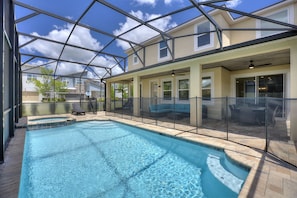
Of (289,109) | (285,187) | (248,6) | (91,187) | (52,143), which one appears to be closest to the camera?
(285,187)

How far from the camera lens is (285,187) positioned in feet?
7.94

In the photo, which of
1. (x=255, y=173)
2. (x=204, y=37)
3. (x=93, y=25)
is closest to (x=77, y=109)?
(x=93, y=25)

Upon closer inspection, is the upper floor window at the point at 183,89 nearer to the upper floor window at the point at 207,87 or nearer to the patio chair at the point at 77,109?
the upper floor window at the point at 207,87

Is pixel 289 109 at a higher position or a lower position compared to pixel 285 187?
higher

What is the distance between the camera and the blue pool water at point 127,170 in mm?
2938

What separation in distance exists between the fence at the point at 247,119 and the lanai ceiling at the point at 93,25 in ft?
7.02

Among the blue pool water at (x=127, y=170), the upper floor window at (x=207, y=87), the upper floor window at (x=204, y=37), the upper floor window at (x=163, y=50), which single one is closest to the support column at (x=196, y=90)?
the blue pool water at (x=127, y=170)

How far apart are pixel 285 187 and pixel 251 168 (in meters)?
0.66

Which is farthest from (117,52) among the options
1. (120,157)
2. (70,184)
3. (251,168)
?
(251,168)

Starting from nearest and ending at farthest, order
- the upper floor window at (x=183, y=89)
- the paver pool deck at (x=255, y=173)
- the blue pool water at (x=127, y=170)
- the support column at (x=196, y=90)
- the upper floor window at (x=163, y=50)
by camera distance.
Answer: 1. the paver pool deck at (x=255, y=173)
2. the blue pool water at (x=127, y=170)
3. the support column at (x=196, y=90)
4. the upper floor window at (x=183, y=89)
5. the upper floor window at (x=163, y=50)

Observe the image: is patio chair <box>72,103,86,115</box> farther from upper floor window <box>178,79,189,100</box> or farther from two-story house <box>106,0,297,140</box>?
upper floor window <box>178,79,189,100</box>

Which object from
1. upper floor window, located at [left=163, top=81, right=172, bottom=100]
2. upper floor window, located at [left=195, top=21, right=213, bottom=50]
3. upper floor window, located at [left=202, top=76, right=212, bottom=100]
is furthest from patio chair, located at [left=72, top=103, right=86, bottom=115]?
upper floor window, located at [left=195, top=21, right=213, bottom=50]

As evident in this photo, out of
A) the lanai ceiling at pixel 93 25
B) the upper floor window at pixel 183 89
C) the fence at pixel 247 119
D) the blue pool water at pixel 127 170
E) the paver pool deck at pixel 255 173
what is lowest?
the blue pool water at pixel 127 170

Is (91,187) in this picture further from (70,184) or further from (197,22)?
(197,22)
